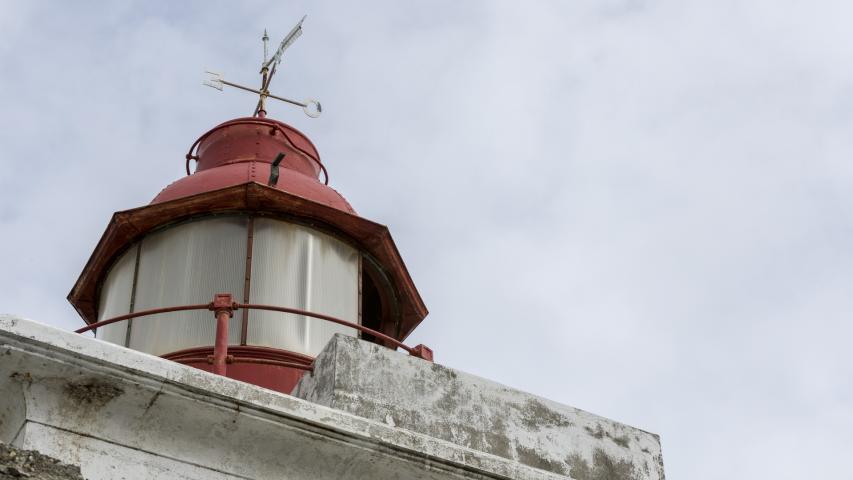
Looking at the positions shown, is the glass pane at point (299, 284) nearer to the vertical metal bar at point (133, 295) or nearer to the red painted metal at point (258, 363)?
the red painted metal at point (258, 363)

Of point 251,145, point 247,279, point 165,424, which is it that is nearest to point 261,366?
point 247,279

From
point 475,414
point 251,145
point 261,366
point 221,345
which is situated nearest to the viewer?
point 221,345

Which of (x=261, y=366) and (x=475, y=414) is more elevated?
(x=261, y=366)

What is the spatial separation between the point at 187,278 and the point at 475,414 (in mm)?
2418

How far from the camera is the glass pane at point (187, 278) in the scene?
779 cm

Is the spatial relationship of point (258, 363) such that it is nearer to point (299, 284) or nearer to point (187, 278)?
point (299, 284)

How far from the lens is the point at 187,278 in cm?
810

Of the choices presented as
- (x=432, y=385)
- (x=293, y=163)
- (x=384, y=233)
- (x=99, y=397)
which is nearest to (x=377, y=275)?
(x=384, y=233)

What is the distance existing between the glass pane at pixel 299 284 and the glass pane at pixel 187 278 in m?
0.12

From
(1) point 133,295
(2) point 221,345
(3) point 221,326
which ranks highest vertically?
(1) point 133,295

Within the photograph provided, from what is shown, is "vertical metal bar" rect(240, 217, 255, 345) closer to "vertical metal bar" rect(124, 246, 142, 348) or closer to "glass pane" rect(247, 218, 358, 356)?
"glass pane" rect(247, 218, 358, 356)

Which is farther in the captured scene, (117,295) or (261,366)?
(117,295)

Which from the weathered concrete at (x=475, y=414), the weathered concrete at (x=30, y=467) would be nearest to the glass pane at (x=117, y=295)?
the weathered concrete at (x=475, y=414)

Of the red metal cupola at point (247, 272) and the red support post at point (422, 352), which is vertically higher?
the red metal cupola at point (247, 272)
